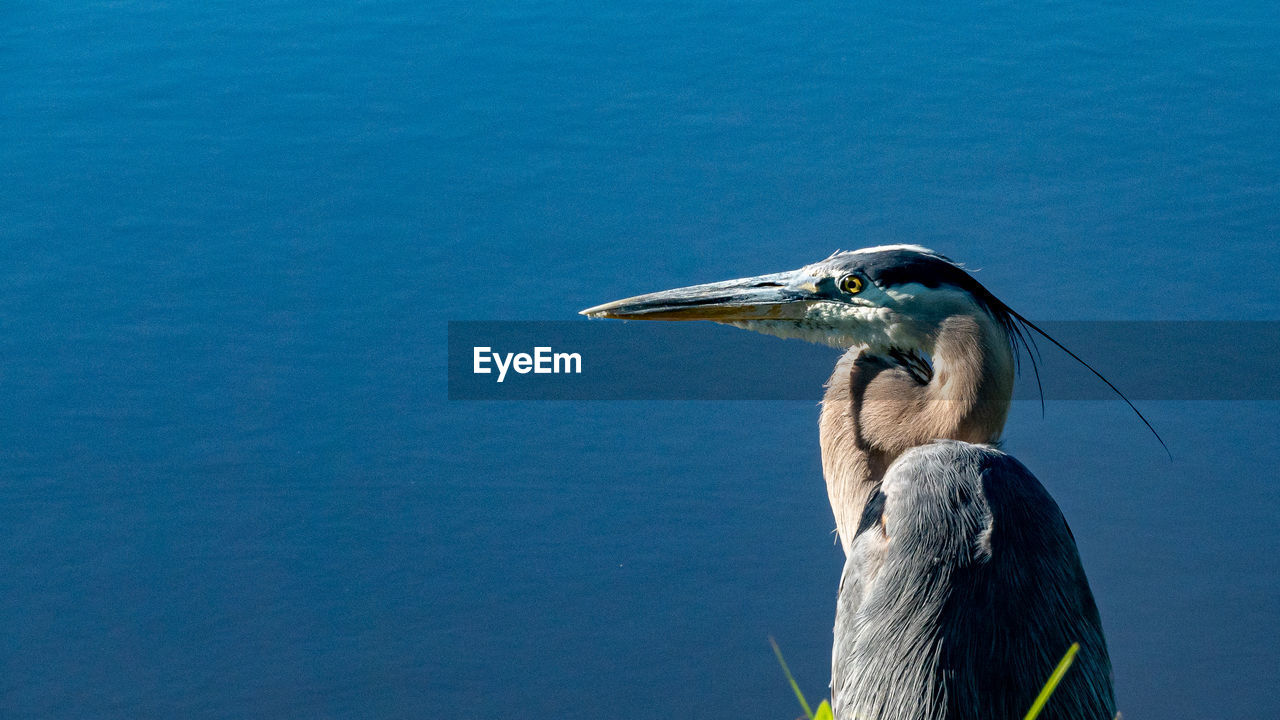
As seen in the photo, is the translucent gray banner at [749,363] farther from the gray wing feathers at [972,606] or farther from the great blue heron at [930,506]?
the gray wing feathers at [972,606]

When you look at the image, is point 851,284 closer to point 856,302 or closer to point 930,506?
point 856,302

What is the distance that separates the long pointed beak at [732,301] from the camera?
10.0ft

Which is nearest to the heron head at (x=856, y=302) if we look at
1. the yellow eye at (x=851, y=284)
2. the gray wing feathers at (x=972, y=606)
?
the yellow eye at (x=851, y=284)

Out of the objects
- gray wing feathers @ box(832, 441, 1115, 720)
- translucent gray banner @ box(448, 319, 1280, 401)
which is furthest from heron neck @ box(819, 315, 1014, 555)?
translucent gray banner @ box(448, 319, 1280, 401)

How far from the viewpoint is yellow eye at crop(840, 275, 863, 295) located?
2955 millimetres

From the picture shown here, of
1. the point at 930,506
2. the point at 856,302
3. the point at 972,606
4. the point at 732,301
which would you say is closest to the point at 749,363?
the point at 732,301

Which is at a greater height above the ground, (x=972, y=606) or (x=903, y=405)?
(x=903, y=405)

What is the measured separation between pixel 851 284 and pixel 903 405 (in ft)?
0.94

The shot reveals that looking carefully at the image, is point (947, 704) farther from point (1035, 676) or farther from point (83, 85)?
point (83, 85)

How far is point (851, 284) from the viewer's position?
9.73 ft

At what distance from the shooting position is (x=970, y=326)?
2.85 m

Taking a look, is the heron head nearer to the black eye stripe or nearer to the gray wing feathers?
the black eye stripe

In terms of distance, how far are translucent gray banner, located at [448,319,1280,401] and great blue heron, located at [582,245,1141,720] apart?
1.56 meters

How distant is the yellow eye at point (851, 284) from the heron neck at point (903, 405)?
194mm
